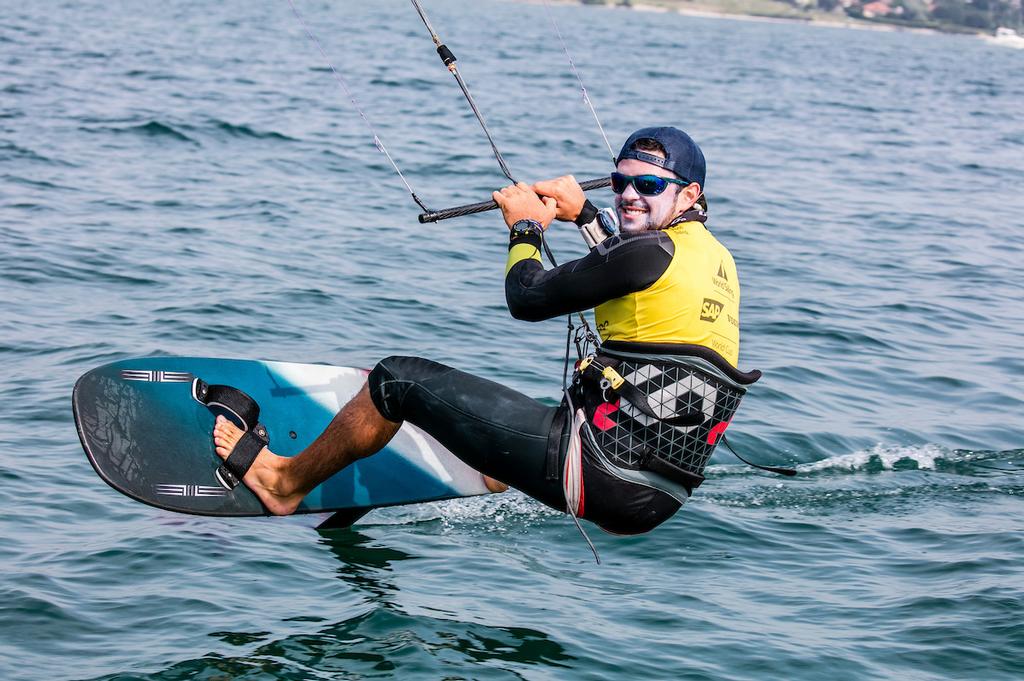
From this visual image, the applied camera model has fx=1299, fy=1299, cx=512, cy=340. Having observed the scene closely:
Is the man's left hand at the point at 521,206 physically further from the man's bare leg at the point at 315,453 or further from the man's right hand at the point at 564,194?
the man's bare leg at the point at 315,453

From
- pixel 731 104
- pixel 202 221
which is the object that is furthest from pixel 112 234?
pixel 731 104

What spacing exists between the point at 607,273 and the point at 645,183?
46 cm

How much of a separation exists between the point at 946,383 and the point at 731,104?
74.6 ft

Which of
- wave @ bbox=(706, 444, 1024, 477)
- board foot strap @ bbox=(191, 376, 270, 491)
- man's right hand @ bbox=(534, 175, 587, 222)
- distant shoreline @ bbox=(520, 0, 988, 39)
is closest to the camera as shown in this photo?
man's right hand @ bbox=(534, 175, 587, 222)

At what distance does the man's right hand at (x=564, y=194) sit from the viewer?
220 inches

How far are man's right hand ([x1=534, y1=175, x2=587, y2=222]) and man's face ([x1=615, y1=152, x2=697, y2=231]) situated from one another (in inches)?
14.6

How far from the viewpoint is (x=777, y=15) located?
415 feet

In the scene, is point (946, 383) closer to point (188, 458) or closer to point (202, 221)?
point (188, 458)

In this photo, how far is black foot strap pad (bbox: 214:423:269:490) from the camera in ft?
20.5

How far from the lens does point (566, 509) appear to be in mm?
5344

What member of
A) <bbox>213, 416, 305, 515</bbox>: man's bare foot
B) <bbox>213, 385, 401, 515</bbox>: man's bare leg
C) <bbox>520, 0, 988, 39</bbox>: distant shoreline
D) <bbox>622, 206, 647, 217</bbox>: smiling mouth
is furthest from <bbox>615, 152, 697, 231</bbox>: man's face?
<bbox>520, 0, 988, 39</bbox>: distant shoreline

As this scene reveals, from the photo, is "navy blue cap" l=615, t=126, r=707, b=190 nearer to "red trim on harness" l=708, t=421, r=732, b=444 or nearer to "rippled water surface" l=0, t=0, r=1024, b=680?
"red trim on harness" l=708, t=421, r=732, b=444

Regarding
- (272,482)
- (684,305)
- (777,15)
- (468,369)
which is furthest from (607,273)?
(777,15)

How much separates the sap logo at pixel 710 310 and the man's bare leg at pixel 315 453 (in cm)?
141
